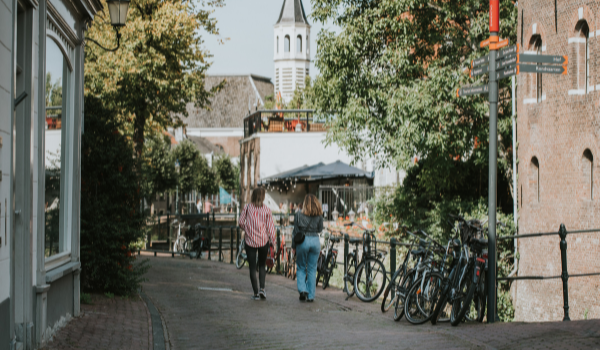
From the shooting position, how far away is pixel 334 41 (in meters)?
17.3

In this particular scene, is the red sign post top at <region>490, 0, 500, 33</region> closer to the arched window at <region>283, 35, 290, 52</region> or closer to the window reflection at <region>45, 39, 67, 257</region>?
the window reflection at <region>45, 39, 67, 257</region>

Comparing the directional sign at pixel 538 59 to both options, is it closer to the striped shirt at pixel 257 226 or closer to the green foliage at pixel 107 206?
the striped shirt at pixel 257 226

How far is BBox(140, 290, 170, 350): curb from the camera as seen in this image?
7000mm

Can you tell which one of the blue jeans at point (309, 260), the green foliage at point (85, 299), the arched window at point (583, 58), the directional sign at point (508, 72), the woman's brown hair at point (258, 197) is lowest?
the green foliage at point (85, 299)

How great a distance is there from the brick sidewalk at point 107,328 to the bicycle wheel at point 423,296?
320cm

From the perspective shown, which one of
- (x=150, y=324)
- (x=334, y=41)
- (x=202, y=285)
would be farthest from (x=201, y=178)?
(x=150, y=324)

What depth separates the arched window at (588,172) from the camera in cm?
1434

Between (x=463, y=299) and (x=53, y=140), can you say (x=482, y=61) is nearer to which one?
(x=463, y=299)

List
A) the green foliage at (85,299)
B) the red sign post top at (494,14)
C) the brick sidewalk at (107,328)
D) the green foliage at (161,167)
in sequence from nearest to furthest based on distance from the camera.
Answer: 1. the brick sidewalk at (107,328)
2. the red sign post top at (494,14)
3. the green foliage at (85,299)
4. the green foliage at (161,167)

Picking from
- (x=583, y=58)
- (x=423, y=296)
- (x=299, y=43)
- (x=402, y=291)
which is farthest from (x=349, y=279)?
(x=299, y=43)

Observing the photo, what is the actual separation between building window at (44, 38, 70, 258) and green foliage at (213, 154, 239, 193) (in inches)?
2127

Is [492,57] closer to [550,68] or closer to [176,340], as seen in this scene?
[550,68]

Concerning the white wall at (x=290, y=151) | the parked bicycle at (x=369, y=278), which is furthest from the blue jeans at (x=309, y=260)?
the white wall at (x=290, y=151)

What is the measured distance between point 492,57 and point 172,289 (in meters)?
7.06
